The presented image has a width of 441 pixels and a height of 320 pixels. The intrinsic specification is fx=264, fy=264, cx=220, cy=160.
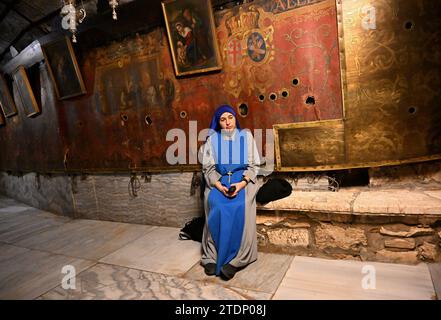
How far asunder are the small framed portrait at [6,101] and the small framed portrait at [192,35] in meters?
4.74

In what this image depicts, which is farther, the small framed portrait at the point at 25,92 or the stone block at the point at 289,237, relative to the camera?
the small framed portrait at the point at 25,92

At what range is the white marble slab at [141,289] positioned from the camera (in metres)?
2.24

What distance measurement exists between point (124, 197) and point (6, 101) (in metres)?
4.19

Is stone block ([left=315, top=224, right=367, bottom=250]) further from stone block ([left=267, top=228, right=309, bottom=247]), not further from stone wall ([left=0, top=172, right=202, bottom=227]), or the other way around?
stone wall ([left=0, top=172, right=202, bottom=227])

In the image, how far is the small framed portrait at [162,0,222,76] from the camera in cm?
318

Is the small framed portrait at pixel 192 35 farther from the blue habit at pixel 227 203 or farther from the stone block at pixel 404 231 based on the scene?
the stone block at pixel 404 231

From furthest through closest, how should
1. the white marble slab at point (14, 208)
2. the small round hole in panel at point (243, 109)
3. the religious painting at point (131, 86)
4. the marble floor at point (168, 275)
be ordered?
the white marble slab at point (14, 208) < the religious painting at point (131, 86) < the small round hole in panel at point (243, 109) < the marble floor at point (168, 275)

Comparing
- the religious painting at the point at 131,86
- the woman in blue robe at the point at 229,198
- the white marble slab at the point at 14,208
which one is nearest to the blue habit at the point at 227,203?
the woman in blue robe at the point at 229,198

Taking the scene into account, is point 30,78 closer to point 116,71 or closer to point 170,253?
point 116,71

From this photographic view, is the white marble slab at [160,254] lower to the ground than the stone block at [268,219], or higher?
lower

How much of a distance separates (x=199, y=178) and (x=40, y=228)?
311 cm

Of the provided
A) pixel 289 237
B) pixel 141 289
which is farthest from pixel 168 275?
pixel 289 237
